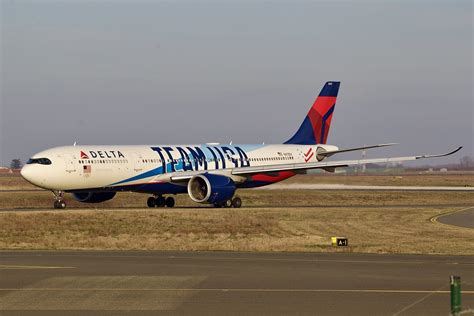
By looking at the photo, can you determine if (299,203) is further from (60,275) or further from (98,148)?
(60,275)

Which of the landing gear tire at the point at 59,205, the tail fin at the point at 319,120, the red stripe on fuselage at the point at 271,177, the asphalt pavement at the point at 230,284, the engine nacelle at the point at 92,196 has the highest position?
the tail fin at the point at 319,120

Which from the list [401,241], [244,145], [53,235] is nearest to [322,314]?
[401,241]

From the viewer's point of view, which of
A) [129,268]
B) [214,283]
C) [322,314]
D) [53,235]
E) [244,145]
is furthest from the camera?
[244,145]

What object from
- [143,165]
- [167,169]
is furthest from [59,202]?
[167,169]

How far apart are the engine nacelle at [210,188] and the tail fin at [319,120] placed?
11.8m

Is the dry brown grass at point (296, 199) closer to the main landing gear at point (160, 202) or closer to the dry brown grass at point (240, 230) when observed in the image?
the main landing gear at point (160, 202)

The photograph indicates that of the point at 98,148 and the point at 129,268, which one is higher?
the point at 98,148

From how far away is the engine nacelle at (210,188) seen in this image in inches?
2003

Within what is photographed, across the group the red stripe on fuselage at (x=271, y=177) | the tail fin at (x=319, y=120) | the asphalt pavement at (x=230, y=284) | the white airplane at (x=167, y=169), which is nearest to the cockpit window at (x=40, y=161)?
the white airplane at (x=167, y=169)

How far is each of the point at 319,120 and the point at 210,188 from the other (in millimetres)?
15551

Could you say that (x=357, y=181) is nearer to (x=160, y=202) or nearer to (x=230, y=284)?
(x=160, y=202)

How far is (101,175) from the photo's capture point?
170 ft

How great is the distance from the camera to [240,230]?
130 feet

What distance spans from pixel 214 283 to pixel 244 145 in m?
38.3
